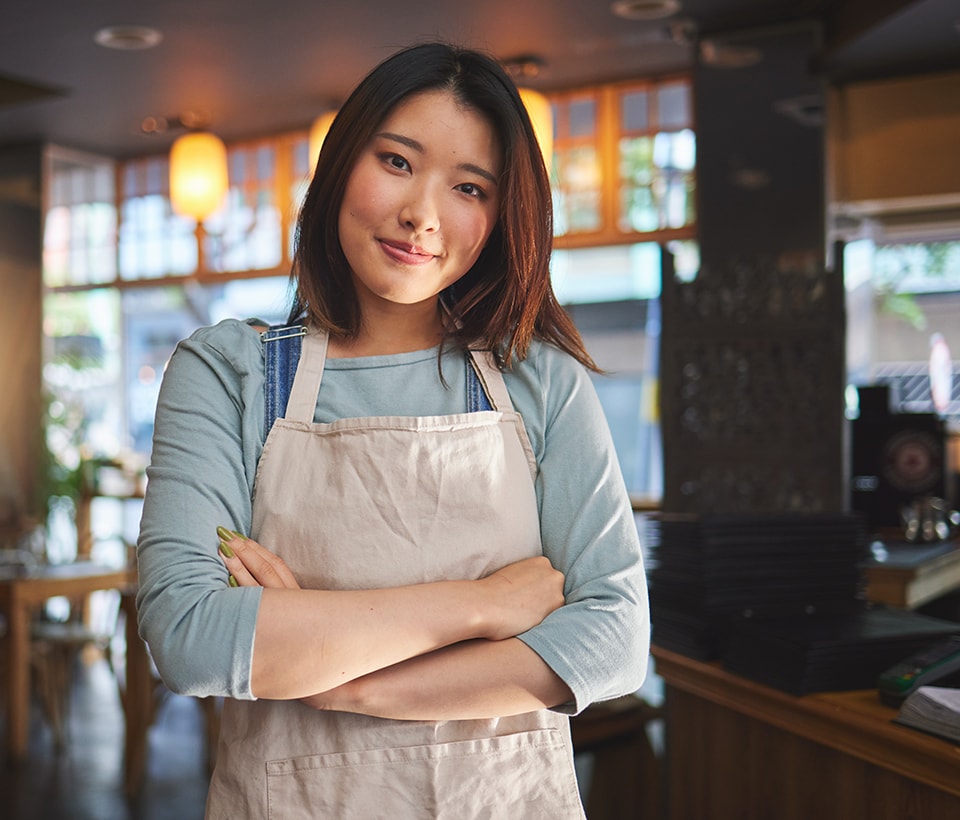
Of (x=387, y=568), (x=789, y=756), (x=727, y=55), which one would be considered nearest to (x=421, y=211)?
(x=387, y=568)

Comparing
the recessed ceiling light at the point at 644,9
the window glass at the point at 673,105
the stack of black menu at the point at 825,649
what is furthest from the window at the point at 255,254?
the stack of black menu at the point at 825,649

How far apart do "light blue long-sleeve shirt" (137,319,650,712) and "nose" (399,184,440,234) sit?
6.6 inches

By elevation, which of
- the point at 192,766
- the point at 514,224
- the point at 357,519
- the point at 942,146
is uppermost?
the point at 942,146

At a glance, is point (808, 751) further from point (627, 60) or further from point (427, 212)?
point (627, 60)

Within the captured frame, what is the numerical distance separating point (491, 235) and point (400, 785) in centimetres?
63

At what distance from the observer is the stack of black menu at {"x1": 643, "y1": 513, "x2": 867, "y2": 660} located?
1.94 m

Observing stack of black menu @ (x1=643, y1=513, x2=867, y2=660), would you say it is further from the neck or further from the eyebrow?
the eyebrow

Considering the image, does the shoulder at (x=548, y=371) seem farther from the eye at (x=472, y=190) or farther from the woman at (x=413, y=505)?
the eye at (x=472, y=190)

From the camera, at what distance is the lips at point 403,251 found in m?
1.19

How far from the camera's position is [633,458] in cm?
627

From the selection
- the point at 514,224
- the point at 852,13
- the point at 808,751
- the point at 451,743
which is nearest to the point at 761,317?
the point at 808,751

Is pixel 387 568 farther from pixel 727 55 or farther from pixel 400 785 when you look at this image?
pixel 727 55

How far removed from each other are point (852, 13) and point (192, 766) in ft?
13.5

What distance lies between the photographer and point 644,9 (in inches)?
185
